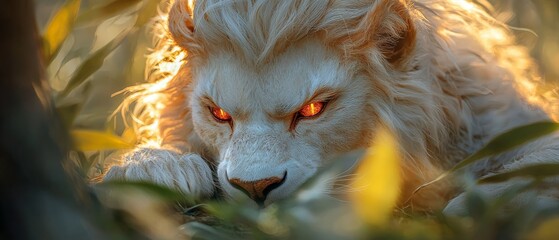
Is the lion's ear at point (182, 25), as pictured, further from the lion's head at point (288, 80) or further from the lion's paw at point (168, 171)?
the lion's paw at point (168, 171)

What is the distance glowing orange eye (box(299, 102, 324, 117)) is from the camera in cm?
274

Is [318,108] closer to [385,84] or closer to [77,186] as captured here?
[385,84]

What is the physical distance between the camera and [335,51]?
9.24 feet

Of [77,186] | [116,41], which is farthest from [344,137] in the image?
[77,186]

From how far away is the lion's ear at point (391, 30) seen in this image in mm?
2865

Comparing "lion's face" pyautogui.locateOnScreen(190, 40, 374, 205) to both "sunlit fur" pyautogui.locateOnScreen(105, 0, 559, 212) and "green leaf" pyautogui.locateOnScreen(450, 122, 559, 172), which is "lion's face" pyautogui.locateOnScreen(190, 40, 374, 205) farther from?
"green leaf" pyautogui.locateOnScreen(450, 122, 559, 172)

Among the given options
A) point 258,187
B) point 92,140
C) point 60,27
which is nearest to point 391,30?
point 258,187

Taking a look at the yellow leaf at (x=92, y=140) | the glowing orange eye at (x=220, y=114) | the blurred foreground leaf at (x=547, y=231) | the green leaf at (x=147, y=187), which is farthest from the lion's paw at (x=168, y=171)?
the blurred foreground leaf at (x=547, y=231)

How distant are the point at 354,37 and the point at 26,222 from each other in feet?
5.61

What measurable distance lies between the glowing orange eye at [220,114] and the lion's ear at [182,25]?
0.22 meters

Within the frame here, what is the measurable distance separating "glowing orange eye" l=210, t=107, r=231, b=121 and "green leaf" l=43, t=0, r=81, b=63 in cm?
83

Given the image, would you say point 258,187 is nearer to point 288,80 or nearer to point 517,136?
point 288,80

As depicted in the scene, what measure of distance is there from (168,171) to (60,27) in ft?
2.62

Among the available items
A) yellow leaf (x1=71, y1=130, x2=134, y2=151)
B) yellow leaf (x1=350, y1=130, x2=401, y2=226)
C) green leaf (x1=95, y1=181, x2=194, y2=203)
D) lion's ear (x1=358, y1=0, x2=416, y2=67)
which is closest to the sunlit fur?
lion's ear (x1=358, y1=0, x2=416, y2=67)
